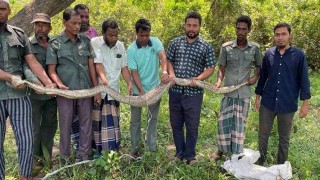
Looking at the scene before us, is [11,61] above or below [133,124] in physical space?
above

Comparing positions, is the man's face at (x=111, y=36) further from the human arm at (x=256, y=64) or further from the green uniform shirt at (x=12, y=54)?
the human arm at (x=256, y=64)

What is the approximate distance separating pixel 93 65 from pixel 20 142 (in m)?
1.08

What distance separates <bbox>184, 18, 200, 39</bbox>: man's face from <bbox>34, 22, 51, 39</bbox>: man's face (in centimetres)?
152

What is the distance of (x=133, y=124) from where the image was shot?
412 cm

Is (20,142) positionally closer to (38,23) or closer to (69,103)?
(69,103)

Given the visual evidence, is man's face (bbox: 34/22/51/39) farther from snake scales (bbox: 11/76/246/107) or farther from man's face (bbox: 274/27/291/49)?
man's face (bbox: 274/27/291/49)

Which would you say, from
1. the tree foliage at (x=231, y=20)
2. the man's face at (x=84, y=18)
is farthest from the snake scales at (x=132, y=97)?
the tree foliage at (x=231, y=20)

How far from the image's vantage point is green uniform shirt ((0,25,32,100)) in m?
3.19

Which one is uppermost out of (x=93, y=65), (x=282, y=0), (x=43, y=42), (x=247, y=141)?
(x=282, y=0)

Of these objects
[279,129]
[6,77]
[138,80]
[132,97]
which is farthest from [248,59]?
[6,77]

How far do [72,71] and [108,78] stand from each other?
427 millimetres

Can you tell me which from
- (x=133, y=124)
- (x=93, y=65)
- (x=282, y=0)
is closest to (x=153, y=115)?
(x=133, y=124)

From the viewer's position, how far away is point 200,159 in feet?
13.6

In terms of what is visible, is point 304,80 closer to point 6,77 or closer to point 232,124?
point 232,124
